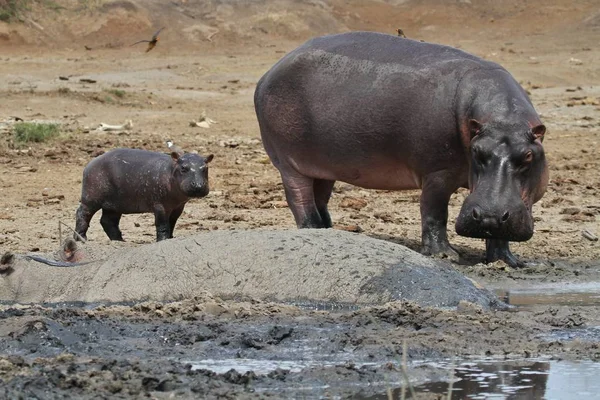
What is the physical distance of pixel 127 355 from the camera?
18.5 ft

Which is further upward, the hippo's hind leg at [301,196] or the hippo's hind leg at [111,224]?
the hippo's hind leg at [301,196]

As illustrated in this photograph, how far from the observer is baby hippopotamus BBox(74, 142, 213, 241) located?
905 centimetres

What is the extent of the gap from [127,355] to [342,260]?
1.48m

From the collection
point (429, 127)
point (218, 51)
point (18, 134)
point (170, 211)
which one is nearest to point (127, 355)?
point (429, 127)

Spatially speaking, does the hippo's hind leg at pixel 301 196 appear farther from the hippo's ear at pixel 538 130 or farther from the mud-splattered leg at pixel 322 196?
the hippo's ear at pixel 538 130

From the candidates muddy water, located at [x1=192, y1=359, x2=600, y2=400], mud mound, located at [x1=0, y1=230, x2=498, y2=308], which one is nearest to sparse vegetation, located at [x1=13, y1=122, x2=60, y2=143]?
mud mound, located at [x1=0, y1=230, x2=498, y2=308]

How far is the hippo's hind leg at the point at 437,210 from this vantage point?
812 centimetres

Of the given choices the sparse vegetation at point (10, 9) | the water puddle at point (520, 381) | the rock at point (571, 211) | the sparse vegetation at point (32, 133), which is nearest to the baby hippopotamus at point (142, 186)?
the rock at point (571, 211)

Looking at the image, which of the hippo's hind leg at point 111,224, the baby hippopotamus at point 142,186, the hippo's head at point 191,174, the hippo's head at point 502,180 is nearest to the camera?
the hippo's head at point 502,180

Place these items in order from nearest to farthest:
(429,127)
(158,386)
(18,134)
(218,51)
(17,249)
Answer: (158,386)
(429,127)
(17,249)
(18,134)
(218,51)

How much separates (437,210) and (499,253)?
0.51 metres

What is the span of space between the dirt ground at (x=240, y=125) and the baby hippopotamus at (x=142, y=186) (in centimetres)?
33

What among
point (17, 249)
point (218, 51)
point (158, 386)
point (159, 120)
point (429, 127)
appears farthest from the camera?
point (218, 51)

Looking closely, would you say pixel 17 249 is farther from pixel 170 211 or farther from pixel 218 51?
pixel 218 51
